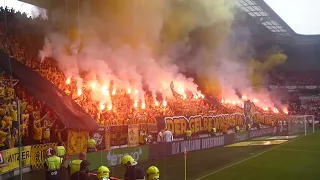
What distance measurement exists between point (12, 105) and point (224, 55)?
32.6 metres

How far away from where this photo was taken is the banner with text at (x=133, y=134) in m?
20.0

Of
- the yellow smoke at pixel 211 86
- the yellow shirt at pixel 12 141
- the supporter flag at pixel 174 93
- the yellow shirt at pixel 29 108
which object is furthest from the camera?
the yellow smoke at pixel 211 86

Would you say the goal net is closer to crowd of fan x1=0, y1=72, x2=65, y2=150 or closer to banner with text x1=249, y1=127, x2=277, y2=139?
banner with text x1=249, y1=127, x2=277, y2=139

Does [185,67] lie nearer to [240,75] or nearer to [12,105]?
[240,75]

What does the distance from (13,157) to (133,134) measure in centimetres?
738

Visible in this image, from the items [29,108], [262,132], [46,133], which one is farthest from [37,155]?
[262,132]

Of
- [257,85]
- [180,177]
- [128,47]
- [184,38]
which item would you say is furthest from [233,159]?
[257,85]

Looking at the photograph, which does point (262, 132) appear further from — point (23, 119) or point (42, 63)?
point (23, 119)

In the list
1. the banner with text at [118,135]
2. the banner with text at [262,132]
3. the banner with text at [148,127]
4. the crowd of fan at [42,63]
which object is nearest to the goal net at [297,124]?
the banner with text at [262,132]

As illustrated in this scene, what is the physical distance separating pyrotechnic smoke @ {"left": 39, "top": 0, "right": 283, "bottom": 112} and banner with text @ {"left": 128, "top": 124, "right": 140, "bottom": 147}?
4340 millimetres

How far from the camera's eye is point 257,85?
56.9 metres

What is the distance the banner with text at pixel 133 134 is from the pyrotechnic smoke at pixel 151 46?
14.2ft

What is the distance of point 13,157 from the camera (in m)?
14.3

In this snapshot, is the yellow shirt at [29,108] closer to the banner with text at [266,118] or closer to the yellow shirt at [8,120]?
the yellow shirt at [8,120]
